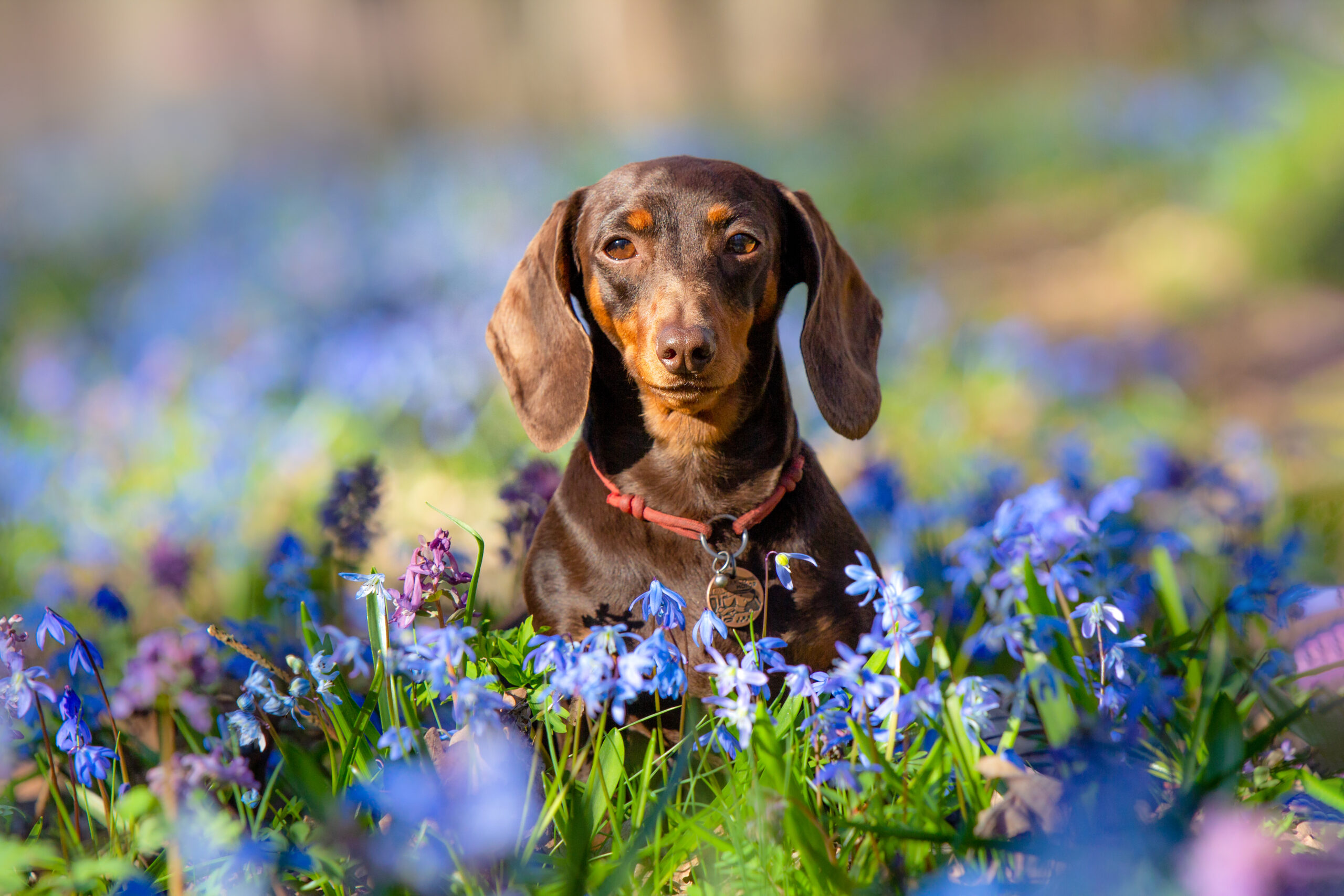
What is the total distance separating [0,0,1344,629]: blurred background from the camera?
4.02 m

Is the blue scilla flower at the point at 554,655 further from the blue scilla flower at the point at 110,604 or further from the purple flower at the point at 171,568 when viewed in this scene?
the purple flower at the point at 171,568

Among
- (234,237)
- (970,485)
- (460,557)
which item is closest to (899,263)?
(970,485)

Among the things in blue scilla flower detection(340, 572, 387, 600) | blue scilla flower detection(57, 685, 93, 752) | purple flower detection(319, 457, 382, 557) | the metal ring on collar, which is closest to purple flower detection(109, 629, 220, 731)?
blue scilla flower detection(57, 685, 93, 752)

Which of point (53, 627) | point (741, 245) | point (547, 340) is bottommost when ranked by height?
point (53, 627)

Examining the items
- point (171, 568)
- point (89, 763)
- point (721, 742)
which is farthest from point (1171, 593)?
point (171, 568)

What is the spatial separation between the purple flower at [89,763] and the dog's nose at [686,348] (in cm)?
121

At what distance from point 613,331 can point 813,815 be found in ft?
3.81

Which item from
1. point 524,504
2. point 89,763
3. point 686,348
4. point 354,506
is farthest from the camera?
point 524,504

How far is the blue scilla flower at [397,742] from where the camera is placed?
164 cm

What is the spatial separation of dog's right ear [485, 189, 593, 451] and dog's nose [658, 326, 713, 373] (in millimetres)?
306

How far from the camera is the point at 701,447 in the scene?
240cm

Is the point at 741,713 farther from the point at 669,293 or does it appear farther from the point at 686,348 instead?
the point at 669,293

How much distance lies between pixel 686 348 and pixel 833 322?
0.52 metres

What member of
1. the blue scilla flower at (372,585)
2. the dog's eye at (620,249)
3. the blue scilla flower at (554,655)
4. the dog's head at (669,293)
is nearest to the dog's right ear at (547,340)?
the dog's head at (669,293)
